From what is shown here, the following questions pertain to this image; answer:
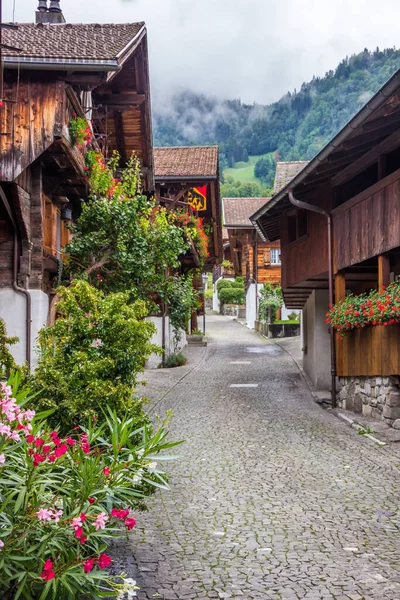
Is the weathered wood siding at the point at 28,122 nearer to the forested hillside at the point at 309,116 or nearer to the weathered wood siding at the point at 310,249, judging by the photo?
the weathered wood siding at the point at 310,249

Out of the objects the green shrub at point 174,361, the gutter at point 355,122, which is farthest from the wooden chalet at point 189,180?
the gutter at point 355,122

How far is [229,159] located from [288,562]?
156m

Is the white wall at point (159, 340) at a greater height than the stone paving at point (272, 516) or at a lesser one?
greater

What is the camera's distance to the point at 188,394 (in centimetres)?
1597

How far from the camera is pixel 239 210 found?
162ft

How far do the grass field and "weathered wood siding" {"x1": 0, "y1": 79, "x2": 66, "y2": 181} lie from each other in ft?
415

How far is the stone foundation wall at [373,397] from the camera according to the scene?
438 inches

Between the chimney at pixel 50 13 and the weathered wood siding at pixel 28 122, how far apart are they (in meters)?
6.32

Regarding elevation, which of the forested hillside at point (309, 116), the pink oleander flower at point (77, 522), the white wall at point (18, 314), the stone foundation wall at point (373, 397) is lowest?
the stone foundation wall at point (373, 397)

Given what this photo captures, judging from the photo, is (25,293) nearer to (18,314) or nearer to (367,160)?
(18,314)

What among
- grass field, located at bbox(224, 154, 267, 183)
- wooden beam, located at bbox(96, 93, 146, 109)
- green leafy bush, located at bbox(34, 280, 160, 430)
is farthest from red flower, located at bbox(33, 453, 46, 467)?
grass field, located at bbox(224, 154, 267, 183)

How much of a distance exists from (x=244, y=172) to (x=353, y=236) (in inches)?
5383

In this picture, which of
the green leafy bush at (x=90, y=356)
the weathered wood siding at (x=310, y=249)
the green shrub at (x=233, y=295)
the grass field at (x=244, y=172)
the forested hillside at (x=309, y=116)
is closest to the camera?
the green leafy bush at (x=90, y=356)

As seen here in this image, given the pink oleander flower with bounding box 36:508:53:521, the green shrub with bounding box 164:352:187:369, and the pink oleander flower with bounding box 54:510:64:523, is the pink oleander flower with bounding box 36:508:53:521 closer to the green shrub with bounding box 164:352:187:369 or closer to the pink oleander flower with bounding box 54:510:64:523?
the pink oleander flower with bounding box 54:510:64:523
